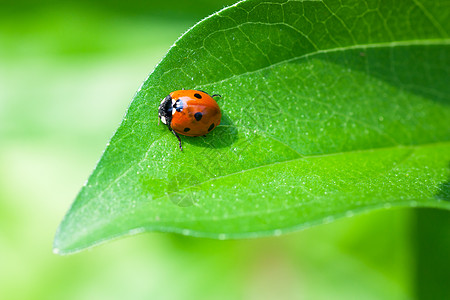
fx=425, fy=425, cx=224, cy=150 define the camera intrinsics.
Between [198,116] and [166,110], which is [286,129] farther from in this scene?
[166,110]

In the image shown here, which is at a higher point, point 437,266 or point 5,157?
point 5,157

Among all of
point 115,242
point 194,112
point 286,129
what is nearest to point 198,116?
point 194,112

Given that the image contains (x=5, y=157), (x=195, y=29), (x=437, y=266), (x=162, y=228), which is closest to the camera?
(x=162, y=228)

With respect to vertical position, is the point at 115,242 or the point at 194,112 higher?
the point at 194,112

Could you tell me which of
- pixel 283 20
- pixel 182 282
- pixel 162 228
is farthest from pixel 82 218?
pixel 182 282

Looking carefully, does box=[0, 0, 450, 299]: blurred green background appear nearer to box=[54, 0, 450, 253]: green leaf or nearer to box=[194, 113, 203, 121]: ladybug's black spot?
box=[54, 0, 450, 253]: green leaf

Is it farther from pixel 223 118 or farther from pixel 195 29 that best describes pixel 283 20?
pixel 223 118
